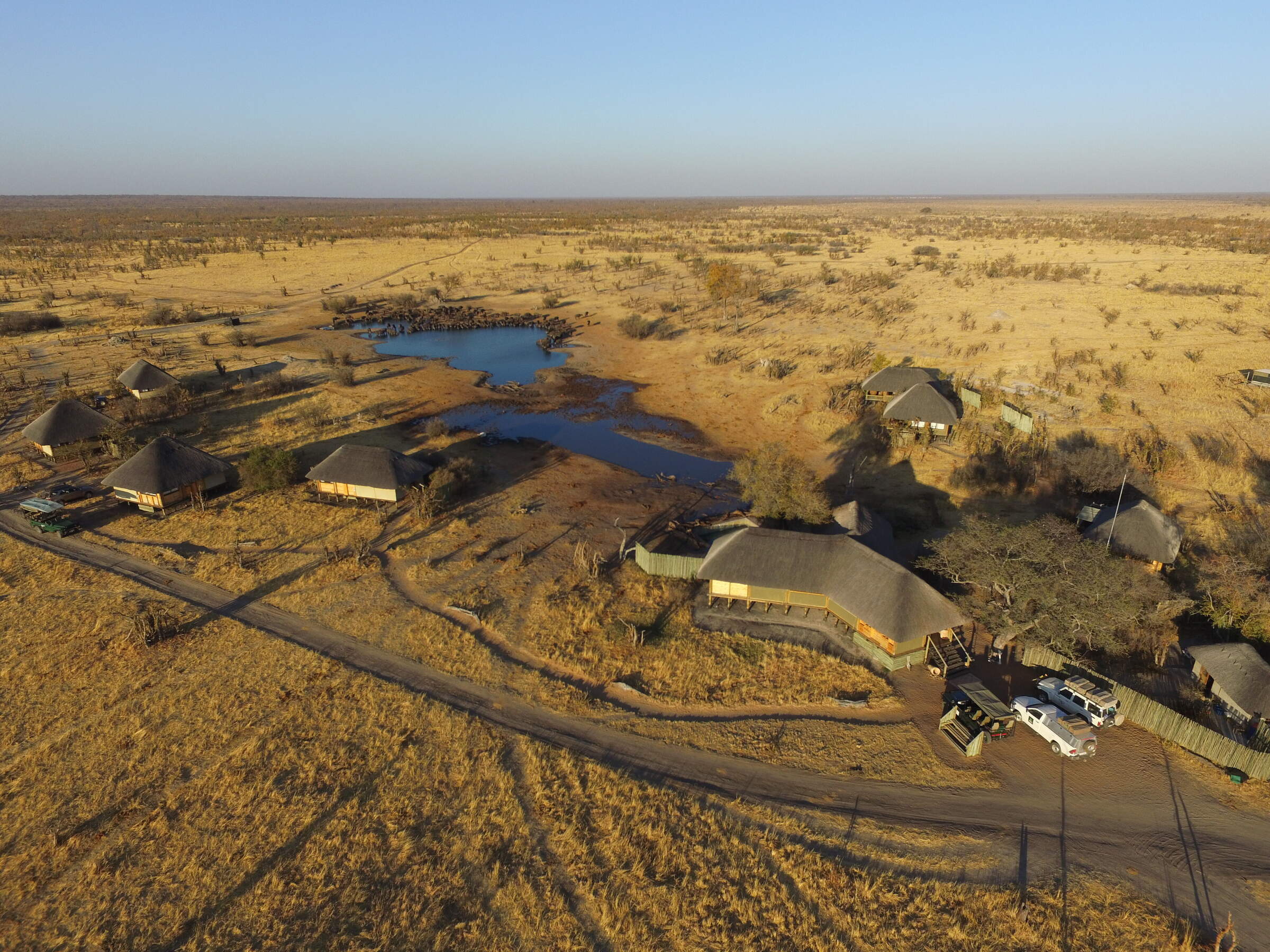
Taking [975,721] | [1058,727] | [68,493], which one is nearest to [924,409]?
[1058,727]

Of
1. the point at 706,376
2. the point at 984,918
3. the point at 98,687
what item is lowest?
the point at 984,918

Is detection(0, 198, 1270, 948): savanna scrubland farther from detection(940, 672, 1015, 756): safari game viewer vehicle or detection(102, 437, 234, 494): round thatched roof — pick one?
detection(102, 437, 234, 494): round thatched roof

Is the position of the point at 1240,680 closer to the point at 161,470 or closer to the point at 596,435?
the point at 596,435

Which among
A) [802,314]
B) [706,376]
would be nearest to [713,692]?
[706,376]

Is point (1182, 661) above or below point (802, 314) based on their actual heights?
below

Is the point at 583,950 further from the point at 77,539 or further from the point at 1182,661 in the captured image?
the point at 77,539

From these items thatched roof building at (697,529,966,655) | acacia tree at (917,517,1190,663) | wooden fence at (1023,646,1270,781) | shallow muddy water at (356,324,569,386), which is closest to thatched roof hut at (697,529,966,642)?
thatched roof building at (697,529,966,655)
